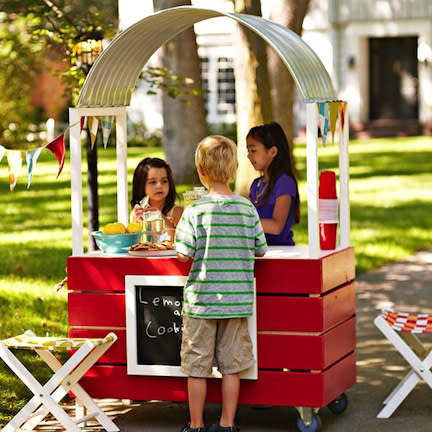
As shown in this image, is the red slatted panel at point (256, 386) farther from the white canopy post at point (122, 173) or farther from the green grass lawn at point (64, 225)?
the white canopy post at point (122, 173)

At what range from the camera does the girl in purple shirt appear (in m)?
7.05

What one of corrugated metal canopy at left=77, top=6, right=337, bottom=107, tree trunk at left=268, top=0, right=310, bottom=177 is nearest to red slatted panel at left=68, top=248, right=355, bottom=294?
corrugated metal canopy at left=77, top=6, right=337, bottom=107

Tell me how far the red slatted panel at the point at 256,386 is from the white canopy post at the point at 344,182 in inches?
29.2

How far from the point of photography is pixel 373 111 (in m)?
37.6

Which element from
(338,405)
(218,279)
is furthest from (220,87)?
(218,279)

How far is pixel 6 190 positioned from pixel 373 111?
57.6 feet

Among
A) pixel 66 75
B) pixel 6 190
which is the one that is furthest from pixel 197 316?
pixel 6 190

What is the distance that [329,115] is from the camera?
6.79m

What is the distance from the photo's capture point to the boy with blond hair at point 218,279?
6.20 meters

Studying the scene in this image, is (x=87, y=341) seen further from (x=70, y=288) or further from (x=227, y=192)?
(x=227, y=192)

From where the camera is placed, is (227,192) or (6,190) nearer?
(227,192)

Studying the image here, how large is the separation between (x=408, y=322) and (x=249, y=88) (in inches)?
269

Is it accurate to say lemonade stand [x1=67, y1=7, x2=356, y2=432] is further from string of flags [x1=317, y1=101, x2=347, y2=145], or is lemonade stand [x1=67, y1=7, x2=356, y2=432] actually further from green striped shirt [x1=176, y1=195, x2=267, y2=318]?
green striped shirt [x1=176, y1=195, x2=267, y2=318]

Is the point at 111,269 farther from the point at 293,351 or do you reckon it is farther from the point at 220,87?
the point at 220,87
